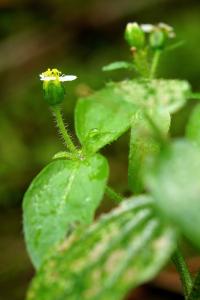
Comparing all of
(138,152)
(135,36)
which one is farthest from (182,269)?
(135,36)

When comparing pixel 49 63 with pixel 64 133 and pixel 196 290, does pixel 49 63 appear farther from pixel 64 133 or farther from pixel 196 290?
pixel 196 290

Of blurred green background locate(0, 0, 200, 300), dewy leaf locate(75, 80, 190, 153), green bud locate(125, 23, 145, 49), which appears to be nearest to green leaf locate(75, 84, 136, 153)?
dewy leaf locate(75, 80, 190, 153)

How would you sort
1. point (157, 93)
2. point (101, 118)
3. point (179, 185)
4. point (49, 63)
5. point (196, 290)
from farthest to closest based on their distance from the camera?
1. point (49, 63)
2. point (101, 118)
3. point (196, 290)
4. point (157, 93)
5. point (179, 185)

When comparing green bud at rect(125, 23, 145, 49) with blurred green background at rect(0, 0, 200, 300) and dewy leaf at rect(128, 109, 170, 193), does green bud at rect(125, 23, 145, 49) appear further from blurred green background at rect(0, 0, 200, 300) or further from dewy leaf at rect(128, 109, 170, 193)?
blurred green background at rect(0, 0, 200, 300)

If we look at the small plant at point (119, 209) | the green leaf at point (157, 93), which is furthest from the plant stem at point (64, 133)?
the green leaf at point (157, 93)

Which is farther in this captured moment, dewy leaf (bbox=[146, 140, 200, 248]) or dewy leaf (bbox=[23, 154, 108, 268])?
dewy leaf (bbox=[23, 154, 108, 268])

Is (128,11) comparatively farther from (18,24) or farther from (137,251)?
(137,251)
